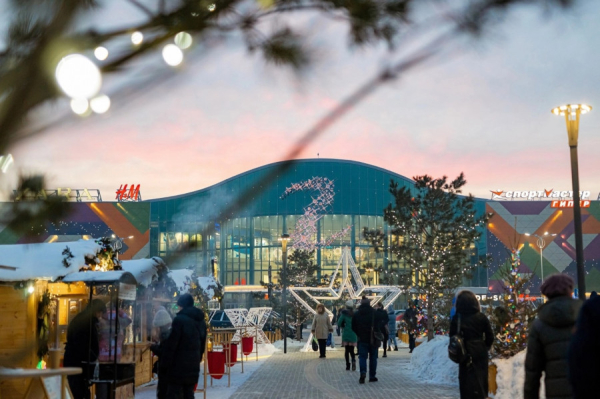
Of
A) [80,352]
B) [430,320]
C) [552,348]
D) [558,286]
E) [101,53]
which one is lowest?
[430,320]

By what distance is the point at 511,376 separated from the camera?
10.6 m

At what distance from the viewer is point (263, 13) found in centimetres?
225

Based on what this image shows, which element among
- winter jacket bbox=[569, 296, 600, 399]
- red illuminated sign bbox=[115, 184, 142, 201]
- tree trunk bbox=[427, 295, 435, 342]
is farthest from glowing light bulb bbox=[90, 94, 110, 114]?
red illuminated sign bbox=[115, 184, 142, 201]

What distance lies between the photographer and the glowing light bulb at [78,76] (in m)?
1.67

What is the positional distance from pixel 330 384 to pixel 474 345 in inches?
249

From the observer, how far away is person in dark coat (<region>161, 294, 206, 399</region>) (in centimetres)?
737

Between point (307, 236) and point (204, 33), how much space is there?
5087cm

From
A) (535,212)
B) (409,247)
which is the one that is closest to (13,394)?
(409,247)

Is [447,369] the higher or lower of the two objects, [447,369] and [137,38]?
the lower

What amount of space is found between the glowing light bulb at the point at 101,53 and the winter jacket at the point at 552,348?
383cm

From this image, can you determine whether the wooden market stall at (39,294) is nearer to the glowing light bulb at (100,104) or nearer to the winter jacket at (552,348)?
the winter jacket at (552,348)

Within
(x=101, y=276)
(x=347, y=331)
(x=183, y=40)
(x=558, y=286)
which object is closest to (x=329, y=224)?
(x=347, y=331)

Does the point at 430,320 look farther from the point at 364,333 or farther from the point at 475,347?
the point at 475,347

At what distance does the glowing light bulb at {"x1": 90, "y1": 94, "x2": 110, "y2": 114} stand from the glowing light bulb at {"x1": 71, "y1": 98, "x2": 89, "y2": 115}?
0.02m
